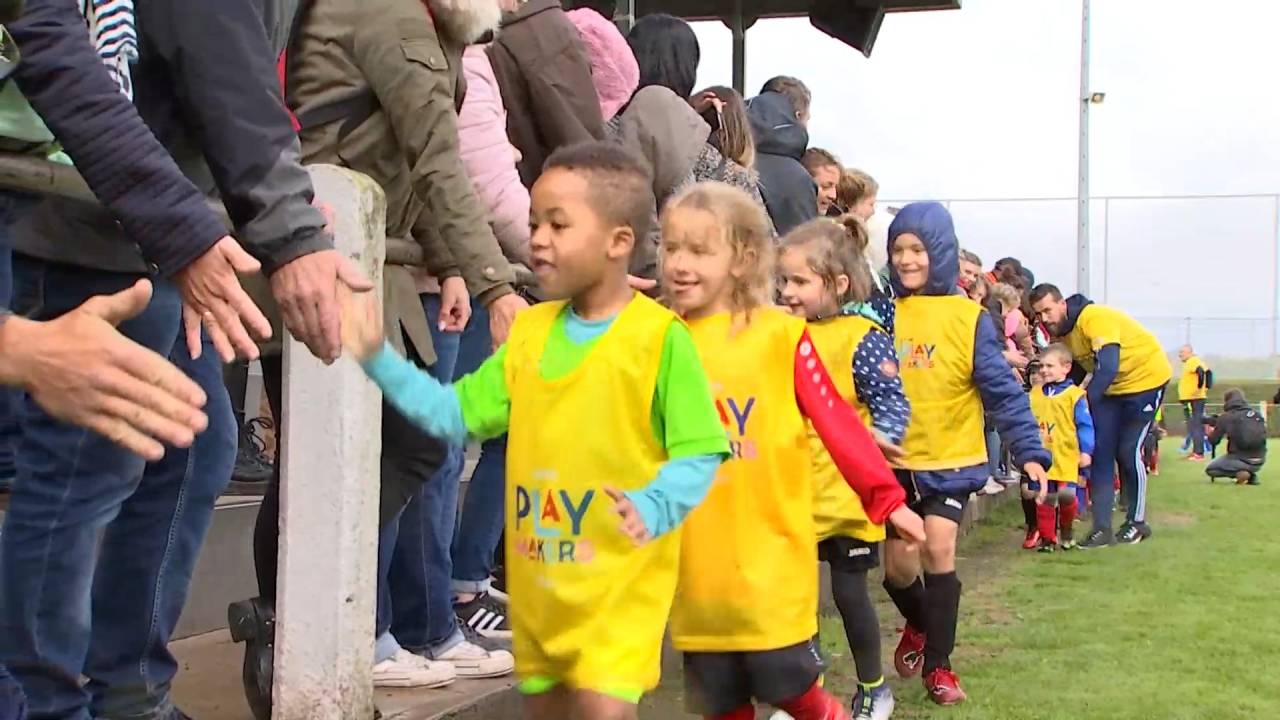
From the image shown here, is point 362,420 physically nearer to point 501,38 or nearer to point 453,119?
point 453,119

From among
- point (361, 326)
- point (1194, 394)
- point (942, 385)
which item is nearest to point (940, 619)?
point (942, 385)

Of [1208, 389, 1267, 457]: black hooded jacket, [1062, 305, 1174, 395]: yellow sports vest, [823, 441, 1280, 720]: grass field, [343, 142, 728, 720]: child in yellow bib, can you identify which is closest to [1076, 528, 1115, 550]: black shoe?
[823, 441, 1280, 720]: grass field

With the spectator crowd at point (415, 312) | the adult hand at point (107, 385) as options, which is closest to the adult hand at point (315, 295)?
the spectator crowd at point (415, 312)

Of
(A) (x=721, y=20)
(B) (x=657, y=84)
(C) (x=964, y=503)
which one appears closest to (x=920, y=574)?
(C) (x=964, y=503)

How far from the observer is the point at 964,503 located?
554 cm

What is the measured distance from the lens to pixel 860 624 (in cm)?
471

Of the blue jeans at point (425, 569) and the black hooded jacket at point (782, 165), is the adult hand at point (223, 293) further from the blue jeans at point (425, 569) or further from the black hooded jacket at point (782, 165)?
the black hooded jacket at point (782, 165)

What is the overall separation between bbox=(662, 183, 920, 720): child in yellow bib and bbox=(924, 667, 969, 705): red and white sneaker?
1.54 m

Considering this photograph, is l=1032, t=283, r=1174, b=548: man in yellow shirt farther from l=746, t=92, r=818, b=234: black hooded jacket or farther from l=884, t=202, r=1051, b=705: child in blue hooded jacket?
l=884, t=202, r=1051, b=705: child in blue hooded jacket

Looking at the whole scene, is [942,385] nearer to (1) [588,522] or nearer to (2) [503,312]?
(2) [503,312]

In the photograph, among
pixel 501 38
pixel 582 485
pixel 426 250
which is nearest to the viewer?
pixel 582 485

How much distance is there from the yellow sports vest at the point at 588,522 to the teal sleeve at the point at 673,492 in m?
0.12

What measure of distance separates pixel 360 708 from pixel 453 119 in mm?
1405

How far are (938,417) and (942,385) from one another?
0.46ft
